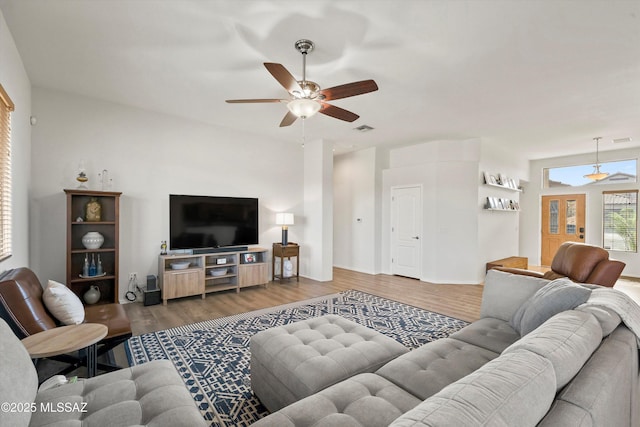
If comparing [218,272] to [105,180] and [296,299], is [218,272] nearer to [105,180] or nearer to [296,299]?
[296,299]

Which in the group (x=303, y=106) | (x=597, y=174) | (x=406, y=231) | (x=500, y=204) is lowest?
(x=406, y=231)

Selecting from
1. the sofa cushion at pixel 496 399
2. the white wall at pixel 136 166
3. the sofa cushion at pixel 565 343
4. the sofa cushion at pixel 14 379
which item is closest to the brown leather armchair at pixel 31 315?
the sofa cushion at pixel 14 379

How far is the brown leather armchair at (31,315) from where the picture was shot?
187cm

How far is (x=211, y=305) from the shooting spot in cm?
412

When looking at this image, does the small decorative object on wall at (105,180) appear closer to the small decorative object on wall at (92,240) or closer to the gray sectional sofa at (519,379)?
the small decorative object on wall at (92,240)

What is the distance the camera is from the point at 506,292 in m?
2.36

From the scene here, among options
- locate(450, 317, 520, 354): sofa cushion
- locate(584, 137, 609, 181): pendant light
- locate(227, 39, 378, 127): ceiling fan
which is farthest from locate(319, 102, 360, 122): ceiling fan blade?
locate(584, 137, 609, 181): pendant light

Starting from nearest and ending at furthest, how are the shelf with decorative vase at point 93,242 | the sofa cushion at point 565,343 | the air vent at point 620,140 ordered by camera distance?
1. the sofa cushion at point 565,343
2. the shelf with decorative vase at point 93,242
3. the air vent at point 620,140

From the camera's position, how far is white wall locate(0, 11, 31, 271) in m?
2.41

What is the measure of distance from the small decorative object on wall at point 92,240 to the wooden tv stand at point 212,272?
30.3 inches

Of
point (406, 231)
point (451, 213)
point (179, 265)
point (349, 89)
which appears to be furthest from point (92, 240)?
point (451, 213)

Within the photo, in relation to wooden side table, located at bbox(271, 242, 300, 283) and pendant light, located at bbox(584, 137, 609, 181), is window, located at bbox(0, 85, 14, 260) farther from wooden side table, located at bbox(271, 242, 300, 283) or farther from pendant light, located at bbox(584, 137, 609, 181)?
pendant light, located at bbox(584, 137, 609, 181)

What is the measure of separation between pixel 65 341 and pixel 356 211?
18.7 ft

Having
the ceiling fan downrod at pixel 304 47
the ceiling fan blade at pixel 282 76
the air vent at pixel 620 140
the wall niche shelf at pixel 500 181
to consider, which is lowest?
the wall niche shelf at pixel 500 181
